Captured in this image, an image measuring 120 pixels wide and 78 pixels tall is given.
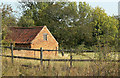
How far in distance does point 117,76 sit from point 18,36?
22.2m

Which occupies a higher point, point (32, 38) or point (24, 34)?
point (24, 34)

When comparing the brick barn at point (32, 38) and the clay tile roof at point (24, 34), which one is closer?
the brick barn at point (32, 38)

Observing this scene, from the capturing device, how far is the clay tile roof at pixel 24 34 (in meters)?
26.2

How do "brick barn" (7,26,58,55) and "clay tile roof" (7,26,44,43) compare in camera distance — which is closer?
"brick barn" (7,26,58,55)

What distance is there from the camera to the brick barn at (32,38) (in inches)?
1010

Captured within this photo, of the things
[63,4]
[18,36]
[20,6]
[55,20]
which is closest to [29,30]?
[18,36]

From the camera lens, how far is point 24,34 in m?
27.8

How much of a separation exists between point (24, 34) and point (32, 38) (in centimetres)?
232

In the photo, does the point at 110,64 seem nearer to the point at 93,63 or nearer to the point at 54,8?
the point at 93,63

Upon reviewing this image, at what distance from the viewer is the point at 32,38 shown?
85.7 ft

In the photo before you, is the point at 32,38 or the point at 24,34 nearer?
the point at 32,38

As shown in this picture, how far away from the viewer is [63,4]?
37.4 m

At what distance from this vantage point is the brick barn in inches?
1010

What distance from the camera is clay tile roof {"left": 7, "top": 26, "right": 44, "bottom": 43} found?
26.2 meters
